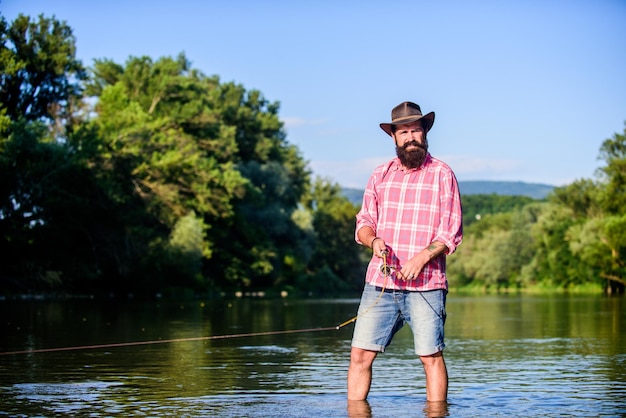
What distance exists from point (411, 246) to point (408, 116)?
98cm

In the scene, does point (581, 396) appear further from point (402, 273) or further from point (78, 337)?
point (78, 337)

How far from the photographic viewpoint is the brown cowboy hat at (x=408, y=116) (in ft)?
24.3

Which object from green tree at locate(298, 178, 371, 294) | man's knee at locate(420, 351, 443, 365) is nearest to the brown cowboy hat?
man's knee at locate(420, 351, 443, 365)

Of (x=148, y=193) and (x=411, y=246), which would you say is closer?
(x=411, y=246)

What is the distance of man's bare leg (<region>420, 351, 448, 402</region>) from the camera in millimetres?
7258

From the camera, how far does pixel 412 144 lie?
7.44 metres

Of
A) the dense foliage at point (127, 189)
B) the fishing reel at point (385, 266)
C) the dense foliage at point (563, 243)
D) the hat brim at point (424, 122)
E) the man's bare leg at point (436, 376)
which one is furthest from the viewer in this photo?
the dense foliage at point (563, 243)

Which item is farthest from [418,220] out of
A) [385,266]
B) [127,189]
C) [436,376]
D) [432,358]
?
[127,189]

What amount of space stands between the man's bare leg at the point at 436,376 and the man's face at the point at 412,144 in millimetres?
1446

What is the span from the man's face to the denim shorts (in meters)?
0.99

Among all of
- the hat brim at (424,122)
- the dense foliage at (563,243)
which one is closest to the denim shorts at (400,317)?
the hat brim at (424,122)

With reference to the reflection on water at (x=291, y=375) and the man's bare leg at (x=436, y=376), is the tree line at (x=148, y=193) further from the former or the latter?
the man's bare leg at (x=436, y=376)

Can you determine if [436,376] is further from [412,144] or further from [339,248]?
[339,248]

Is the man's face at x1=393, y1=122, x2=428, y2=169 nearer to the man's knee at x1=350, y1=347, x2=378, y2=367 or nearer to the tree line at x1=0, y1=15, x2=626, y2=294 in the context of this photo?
the man's knee at x1=350, y1=347, x2=378, y2=367
